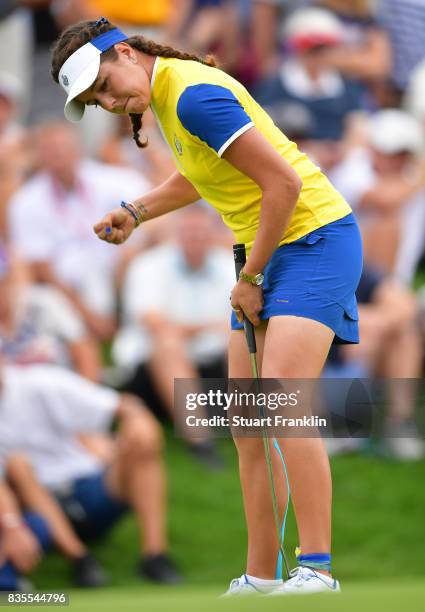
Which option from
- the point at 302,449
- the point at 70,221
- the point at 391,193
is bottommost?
the point at 302,449

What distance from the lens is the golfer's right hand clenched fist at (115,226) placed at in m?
4.96

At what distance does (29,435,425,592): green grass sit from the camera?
8336mm

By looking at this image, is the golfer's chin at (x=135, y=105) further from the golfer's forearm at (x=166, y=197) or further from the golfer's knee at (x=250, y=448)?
the golfer's knee at (x=250, y=448)

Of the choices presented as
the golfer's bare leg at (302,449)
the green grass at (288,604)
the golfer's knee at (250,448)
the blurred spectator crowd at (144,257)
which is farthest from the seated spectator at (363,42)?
the green grass at (288,604)

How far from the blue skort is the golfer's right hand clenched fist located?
0.64 meters

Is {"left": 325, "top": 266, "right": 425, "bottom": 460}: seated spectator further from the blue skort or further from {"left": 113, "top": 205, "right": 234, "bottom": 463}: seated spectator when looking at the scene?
the blue skort

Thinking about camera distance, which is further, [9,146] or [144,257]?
[9,146]

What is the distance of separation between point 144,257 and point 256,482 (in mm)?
5050

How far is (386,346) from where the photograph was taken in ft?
31.2

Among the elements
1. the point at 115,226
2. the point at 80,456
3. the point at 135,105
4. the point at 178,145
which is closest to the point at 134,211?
the point at 115,226

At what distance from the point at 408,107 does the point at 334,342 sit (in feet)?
23.7

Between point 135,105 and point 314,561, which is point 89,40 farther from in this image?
point 314,561

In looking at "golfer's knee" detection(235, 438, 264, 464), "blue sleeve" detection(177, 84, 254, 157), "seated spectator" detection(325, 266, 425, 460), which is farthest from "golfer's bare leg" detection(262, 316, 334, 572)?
"seated spectator" detection(325, 266, 425, 460)

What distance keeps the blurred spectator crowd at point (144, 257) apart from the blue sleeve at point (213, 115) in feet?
9.43
